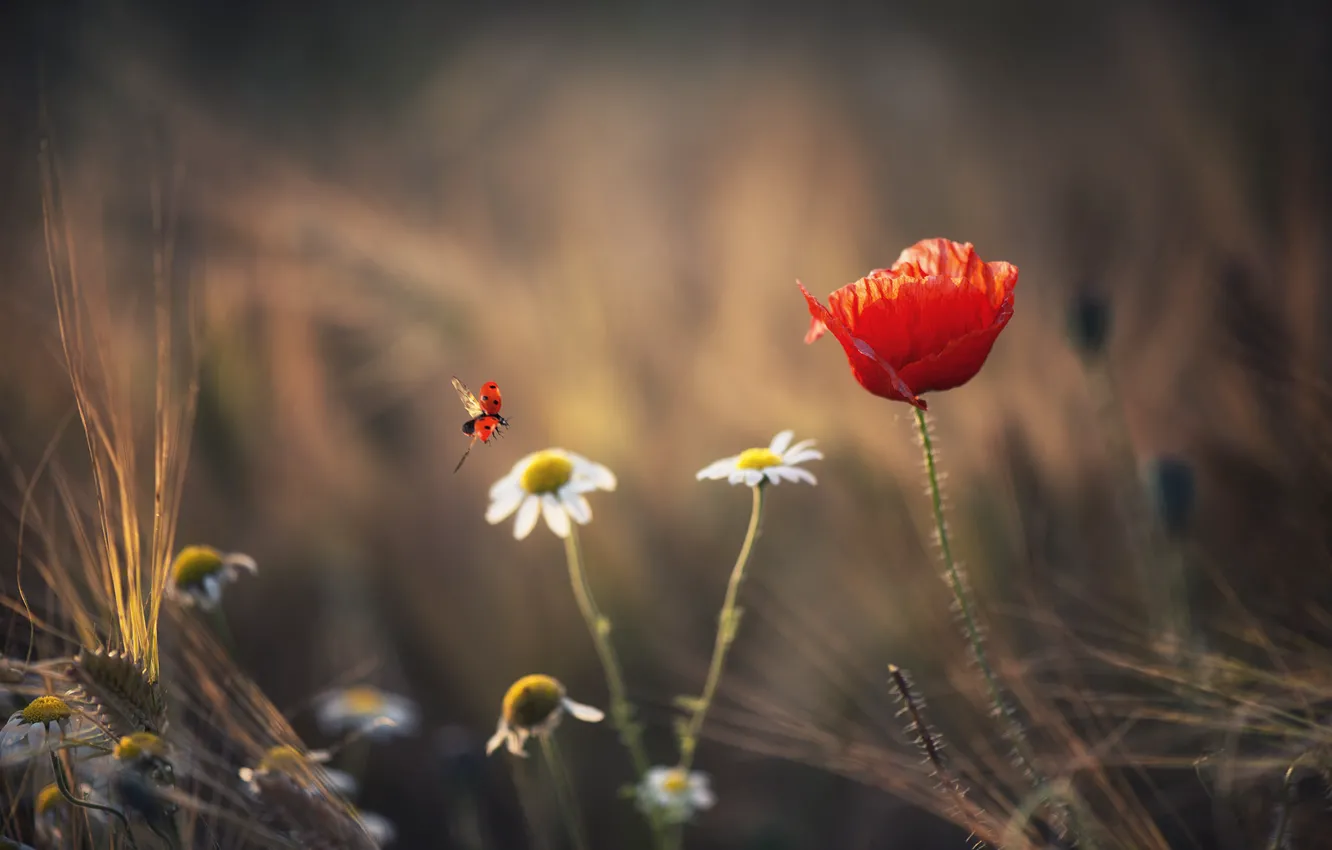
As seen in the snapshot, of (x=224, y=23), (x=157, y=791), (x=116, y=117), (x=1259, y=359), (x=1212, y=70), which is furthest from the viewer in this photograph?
(x=224, y=23)

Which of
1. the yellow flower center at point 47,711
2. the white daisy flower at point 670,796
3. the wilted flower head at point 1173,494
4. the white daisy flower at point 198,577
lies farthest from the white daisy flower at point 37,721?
the wilted flower head at point 1173,494

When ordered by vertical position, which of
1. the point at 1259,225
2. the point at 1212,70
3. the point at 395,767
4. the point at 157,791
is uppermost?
the point at 1212,70

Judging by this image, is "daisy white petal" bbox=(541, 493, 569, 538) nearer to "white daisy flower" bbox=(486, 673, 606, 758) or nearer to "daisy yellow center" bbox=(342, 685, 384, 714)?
"white daisy flower" bbox=(486, 673, 606, 758)

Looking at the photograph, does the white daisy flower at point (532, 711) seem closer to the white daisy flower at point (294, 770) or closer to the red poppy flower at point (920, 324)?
the white daisy flower at point (294, 770)

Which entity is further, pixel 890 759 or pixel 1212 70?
pixel 1212 70

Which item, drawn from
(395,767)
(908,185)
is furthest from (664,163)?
(395,767)

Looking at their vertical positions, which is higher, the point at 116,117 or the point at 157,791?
the point at 116,117

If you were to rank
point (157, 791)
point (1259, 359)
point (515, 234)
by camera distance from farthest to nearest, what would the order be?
1. point (515, 234)
2. point (1259, 359)
3. point (157, 791)

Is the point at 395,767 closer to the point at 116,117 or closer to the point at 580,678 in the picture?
the point at 580,678
